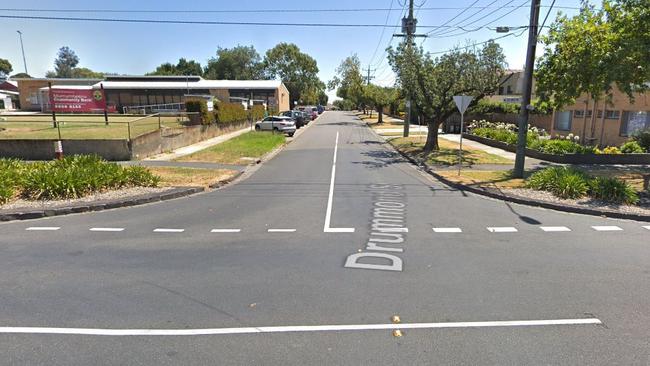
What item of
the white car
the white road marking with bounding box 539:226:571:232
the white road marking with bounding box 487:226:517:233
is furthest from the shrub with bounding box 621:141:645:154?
the white car

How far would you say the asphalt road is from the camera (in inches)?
149

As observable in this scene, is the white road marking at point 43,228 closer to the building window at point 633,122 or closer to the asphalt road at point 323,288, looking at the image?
the asphalt road at point 323,288

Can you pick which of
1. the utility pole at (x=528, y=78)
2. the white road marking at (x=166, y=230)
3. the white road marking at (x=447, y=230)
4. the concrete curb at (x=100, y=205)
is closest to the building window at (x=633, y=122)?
the utility pole at (x=528, y=78)

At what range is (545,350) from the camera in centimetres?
375

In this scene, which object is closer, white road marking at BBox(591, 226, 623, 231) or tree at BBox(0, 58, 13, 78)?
white road marking at BBox(591, 226, 623, 231)

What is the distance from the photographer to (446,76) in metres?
18.9

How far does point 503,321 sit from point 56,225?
839 cm

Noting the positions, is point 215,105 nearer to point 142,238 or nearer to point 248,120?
point 248,120

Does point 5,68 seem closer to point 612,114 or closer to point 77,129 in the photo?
point 77,129

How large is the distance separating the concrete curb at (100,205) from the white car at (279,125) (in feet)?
69.9

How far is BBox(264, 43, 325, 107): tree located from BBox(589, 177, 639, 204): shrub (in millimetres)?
95208

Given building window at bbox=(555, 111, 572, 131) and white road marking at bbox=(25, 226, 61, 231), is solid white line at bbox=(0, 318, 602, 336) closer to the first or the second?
white road marking at bbox=(25, 226, 61, 231)

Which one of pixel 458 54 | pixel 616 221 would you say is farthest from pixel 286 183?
pixel 458 54

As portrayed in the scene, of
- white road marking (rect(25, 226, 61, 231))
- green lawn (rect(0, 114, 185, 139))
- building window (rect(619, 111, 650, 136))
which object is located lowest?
white road marking (rect(25, 226, 61, 231))
